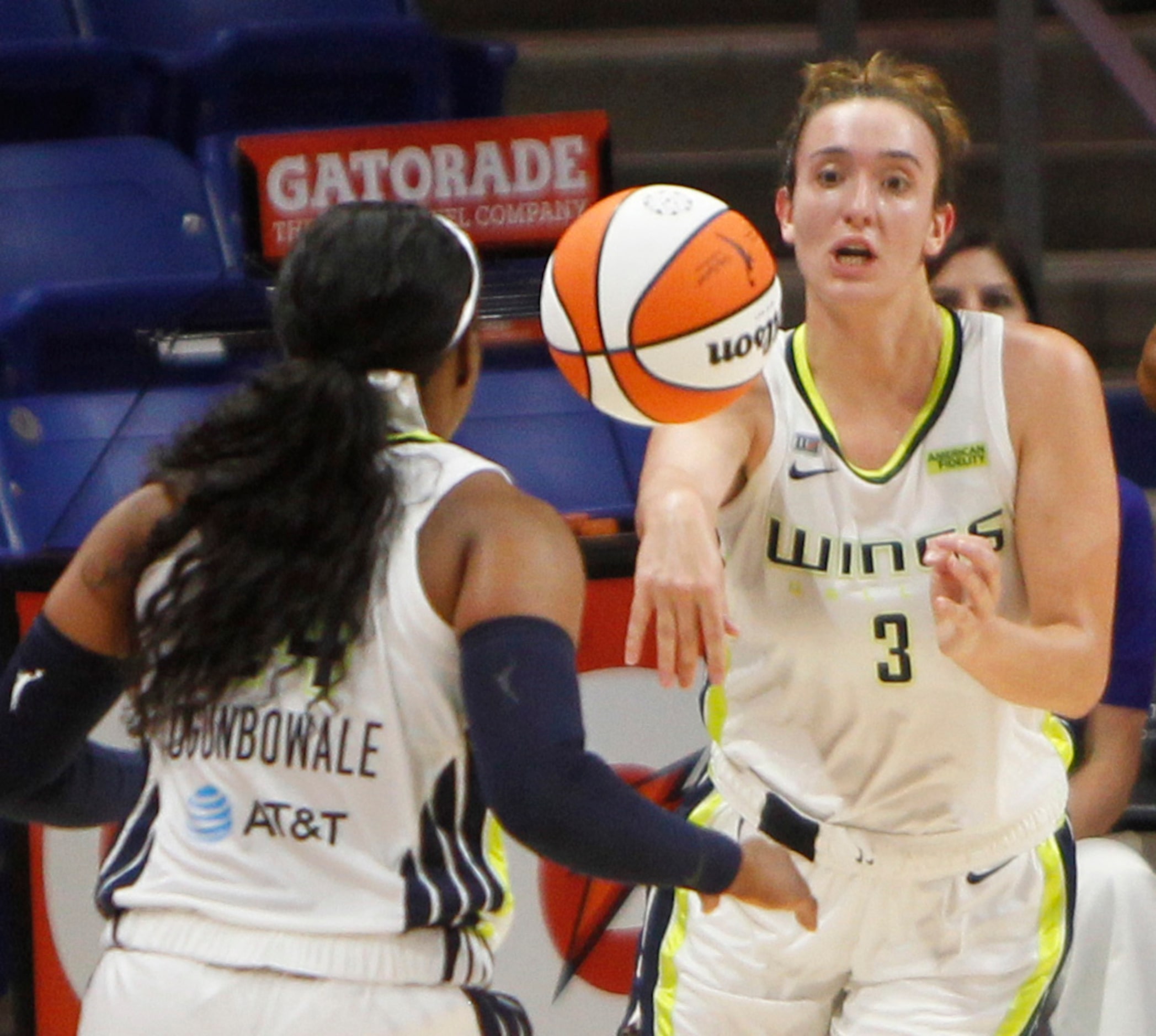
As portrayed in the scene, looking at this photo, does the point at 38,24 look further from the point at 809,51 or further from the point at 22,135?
the point at 809,51

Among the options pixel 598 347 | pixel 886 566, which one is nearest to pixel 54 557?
pixel 598 347

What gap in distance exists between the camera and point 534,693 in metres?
1.93

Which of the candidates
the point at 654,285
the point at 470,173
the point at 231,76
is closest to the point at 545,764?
the point at 654,285

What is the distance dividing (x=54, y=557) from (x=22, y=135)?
2.52m

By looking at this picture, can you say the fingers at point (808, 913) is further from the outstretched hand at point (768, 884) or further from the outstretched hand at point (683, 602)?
the outstretched hand at point (683, 602)

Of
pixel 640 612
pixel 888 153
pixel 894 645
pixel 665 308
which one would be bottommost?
pixel 894 645

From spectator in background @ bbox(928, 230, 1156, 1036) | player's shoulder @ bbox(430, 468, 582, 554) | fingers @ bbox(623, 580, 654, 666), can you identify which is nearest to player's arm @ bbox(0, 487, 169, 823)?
player's shoulder @ bbox(430, 468, 582, 554)

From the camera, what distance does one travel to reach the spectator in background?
3213 mm

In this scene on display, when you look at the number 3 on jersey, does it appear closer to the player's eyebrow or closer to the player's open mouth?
the player's open mouth

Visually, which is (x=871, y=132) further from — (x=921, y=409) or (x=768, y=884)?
(x=768, y=884)

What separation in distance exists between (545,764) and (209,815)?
37cm

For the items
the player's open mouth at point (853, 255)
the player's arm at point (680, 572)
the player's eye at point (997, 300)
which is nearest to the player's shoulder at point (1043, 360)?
the player's open mouth at point (853, 255)

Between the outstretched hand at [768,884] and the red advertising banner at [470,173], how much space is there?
2651 millimetres

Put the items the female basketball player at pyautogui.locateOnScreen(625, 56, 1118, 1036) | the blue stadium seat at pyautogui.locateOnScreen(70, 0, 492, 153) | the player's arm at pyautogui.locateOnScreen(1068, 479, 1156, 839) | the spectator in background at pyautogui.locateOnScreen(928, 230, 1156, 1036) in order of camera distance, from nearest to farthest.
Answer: the female basketball player at pyautogui.locateOnScreen(625, 56, 1118, 1036) < the spectator in background at pyautogui.locateOnScreen(928, 230, 1156, 1036) < the player's arm at pyautogui.locateOnScreen(1068, 479, 1156, 839) < the blue stadium seat at pyautogui.locateOnScreen(70, 0, 492, 153)
